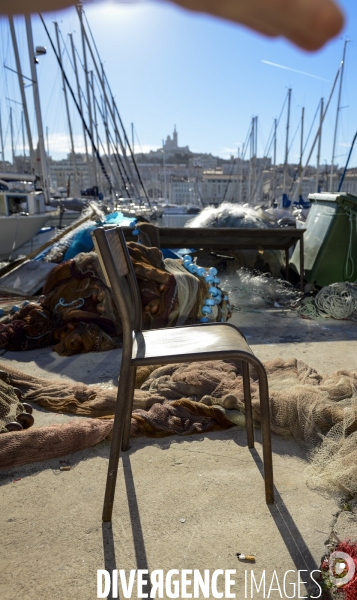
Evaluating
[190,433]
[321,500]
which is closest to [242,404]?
[190,433]

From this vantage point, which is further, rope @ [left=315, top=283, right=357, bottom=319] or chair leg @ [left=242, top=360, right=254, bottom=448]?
rope @ [left=315, top=283, right=357, bottom=319]

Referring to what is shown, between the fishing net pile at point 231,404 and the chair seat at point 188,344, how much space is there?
23.4 inches

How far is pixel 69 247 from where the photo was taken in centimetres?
691

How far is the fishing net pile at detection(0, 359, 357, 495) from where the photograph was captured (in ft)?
7.50

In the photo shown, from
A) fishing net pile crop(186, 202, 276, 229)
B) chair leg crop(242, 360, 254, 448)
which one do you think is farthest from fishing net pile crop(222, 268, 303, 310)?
chair leg crop(242, 360, 254, 448)

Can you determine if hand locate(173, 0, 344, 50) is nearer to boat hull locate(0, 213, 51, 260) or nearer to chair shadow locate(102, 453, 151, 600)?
chair shadow locate(102, 453, 151, 600)

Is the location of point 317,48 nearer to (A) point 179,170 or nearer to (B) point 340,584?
(B) point 340,584

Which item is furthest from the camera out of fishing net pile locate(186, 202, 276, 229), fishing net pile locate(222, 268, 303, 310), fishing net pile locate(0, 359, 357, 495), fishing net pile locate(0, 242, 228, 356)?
fishing net pile locate(186, 202, 276, 229)

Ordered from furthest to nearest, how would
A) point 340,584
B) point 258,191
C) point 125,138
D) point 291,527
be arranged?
point 258,191 → point 125,138 → point 291,527 → point 340,584

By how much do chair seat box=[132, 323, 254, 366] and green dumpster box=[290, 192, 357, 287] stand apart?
14.4 feet

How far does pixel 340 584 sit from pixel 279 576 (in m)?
0.20

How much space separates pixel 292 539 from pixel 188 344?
0.86 m

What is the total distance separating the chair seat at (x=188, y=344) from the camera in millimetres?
1903

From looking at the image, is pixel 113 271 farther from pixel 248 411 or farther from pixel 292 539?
pixel 292 539
